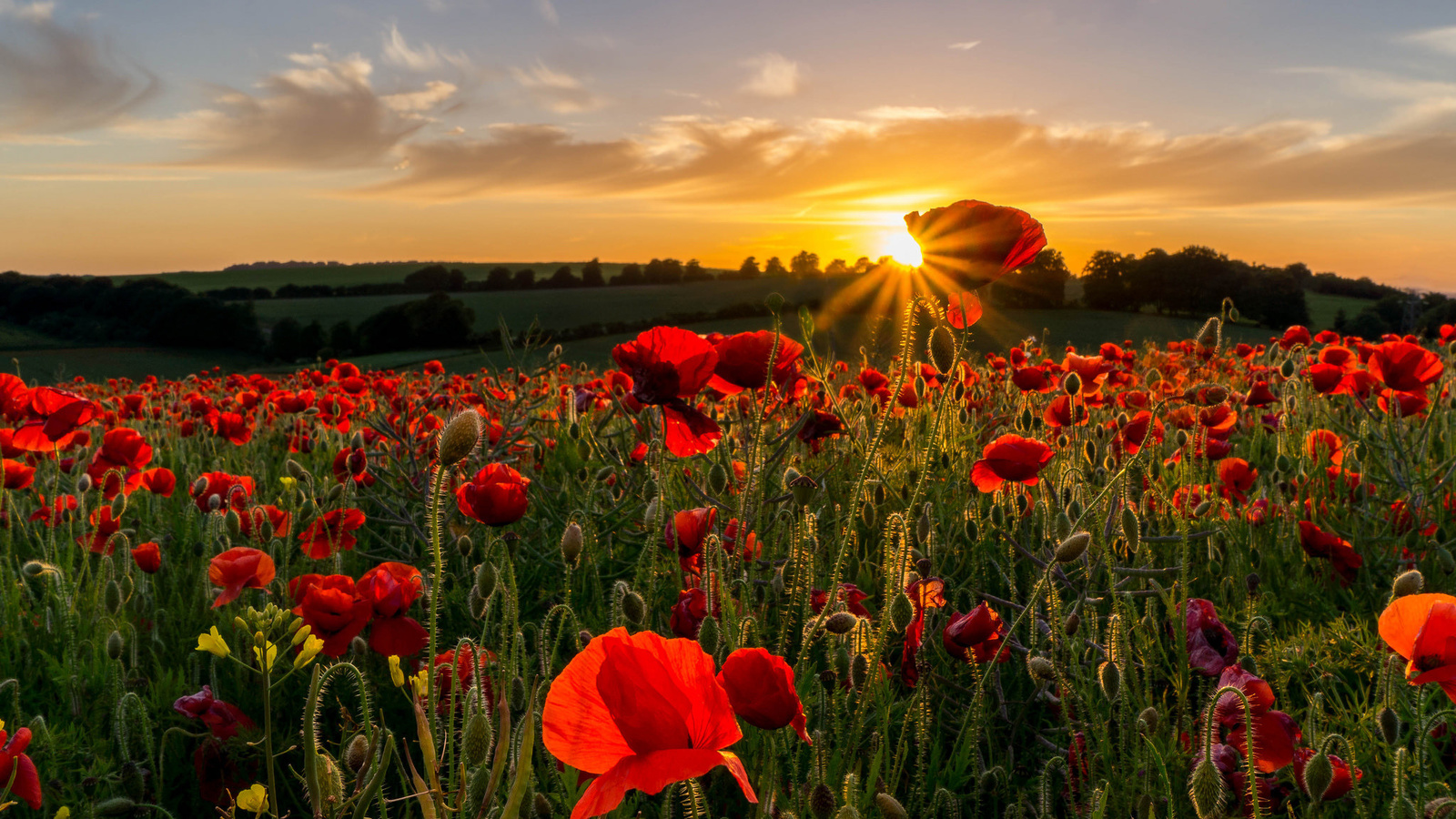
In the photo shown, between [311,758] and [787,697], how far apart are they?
2.02 feet

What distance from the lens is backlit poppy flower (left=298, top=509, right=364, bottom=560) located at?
2.63m

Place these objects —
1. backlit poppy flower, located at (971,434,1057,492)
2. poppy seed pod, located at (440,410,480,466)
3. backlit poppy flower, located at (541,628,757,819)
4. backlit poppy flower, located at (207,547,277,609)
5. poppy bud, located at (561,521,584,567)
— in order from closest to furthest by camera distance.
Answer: backlit poppy flower, located at (541,628,757,819)
poppy seed pod, located at (440,410,480,466)
poppy bud, located at (561,521,584,567)
backlit poppy flower, located at (207,547,277,609)
backlit poppy flower, located at (971,434,1057,492)

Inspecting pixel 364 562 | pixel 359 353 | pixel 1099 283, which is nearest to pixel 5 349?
pixel 359 353

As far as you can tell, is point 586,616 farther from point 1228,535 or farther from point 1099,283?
point 1099,283

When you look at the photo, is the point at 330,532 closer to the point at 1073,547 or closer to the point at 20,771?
the point at 20,771

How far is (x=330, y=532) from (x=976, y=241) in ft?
7.18

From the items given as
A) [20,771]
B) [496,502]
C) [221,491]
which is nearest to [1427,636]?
[496,502]

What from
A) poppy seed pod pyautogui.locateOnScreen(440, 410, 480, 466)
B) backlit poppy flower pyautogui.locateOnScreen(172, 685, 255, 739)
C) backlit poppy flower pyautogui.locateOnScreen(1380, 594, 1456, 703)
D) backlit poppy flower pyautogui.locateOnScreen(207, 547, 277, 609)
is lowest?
backlit poppy flower pyautogui.locateOnScreen(172, 685, 255, 739)

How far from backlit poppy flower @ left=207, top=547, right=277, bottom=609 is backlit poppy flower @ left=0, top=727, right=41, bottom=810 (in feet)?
2.21

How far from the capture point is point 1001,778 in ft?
5.50

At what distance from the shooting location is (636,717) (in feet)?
2.68

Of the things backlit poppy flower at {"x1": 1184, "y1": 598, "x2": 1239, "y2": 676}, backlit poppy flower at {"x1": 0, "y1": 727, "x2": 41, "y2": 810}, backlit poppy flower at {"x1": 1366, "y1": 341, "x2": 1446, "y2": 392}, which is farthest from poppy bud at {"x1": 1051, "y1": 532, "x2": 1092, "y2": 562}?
backlit poppy flower at {"x1": 1366, "y1": 341, "x2": 1446, "y2": 392}

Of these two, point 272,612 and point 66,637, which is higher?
point 272,612

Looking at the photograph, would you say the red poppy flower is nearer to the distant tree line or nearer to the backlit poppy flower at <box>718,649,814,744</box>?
the backlit poppy flower at <box>718,649,814,744</box>
